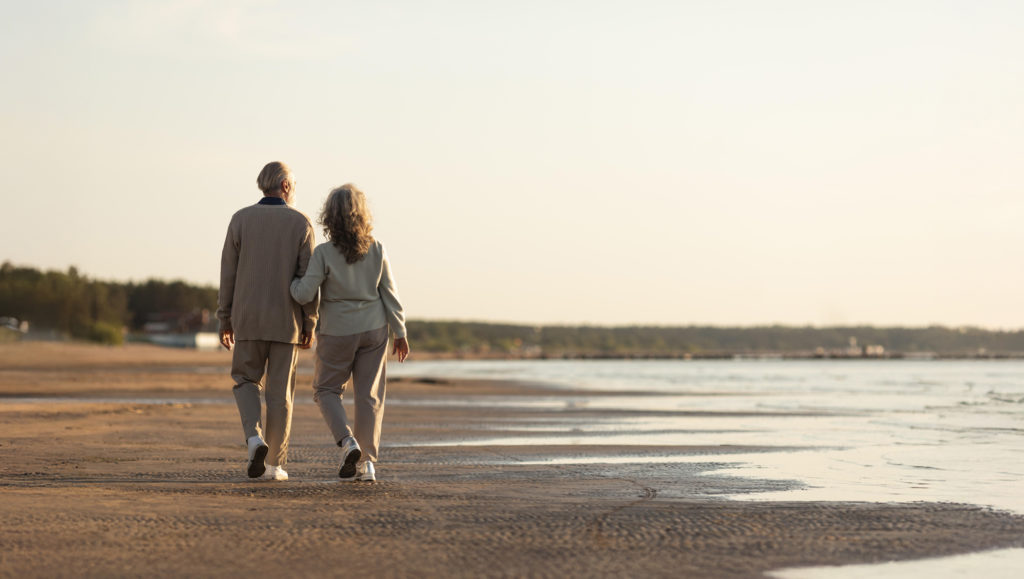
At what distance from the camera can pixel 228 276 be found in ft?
25.1

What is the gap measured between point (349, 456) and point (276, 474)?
0.56 m

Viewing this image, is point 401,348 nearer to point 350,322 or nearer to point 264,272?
point 350,322

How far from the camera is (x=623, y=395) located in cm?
2820

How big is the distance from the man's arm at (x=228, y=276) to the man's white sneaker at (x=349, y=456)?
1076 mm

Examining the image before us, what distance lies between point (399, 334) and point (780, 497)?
2699mm

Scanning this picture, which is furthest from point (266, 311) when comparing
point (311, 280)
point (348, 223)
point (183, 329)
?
point (183, 329)

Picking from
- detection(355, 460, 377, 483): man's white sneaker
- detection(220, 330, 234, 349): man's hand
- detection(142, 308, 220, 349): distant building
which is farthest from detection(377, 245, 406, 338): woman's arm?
Result: detection(142, 308, 220, 349): distant building

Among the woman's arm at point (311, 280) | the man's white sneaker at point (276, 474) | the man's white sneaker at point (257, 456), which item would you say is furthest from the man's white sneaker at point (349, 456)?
the woman's arm at point (311, 280)

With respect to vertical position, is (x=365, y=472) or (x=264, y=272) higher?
(x=264, y=272)

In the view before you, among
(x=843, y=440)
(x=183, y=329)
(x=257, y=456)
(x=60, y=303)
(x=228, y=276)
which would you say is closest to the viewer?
(x=257, y=456)

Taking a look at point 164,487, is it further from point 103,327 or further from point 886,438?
point 103,327

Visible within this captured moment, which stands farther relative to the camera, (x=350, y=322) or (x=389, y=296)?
(x=389, y=296)

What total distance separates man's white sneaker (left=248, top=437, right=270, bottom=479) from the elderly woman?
0.47 metres

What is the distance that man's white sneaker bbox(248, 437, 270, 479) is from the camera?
290 inches
